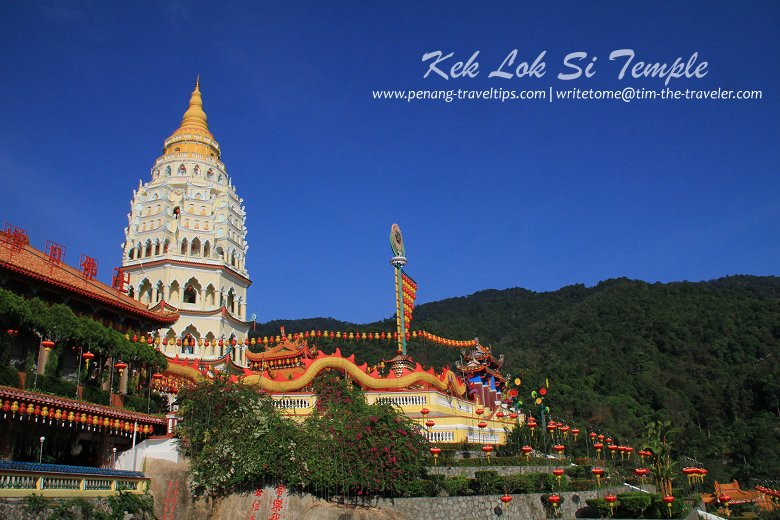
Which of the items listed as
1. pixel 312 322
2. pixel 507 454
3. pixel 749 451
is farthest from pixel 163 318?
pixel 312 322

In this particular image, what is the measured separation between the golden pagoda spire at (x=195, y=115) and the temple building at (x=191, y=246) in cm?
71

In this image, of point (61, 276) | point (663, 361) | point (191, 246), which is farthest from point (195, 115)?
point (663, 361)

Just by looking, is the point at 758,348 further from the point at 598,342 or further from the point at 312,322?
the point at 312,322

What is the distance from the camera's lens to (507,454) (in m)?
30.5

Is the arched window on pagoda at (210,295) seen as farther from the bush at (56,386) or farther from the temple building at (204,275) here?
the bush at (56,386)

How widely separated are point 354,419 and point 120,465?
877 centimetres

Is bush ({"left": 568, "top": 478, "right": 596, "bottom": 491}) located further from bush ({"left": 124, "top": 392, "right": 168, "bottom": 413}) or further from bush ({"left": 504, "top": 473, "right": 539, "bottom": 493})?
bush ({"left": 124, "top": 392, "right": 168, "bottom": 413})

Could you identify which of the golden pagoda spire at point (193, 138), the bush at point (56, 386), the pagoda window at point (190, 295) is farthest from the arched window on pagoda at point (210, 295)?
the bush at point (56, 386)

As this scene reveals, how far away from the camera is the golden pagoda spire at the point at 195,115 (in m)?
53.2

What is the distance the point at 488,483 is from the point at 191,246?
30.3 metres

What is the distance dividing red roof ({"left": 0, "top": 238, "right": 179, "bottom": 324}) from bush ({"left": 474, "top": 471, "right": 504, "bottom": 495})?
16.1 meters

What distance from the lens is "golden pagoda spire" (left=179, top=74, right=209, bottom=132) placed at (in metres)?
53.2

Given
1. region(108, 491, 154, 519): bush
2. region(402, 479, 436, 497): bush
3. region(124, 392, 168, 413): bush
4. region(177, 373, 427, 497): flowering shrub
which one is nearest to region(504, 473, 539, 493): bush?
region(402, 479, 436, 497): bush

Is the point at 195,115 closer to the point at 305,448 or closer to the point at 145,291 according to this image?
the point at 145,291
